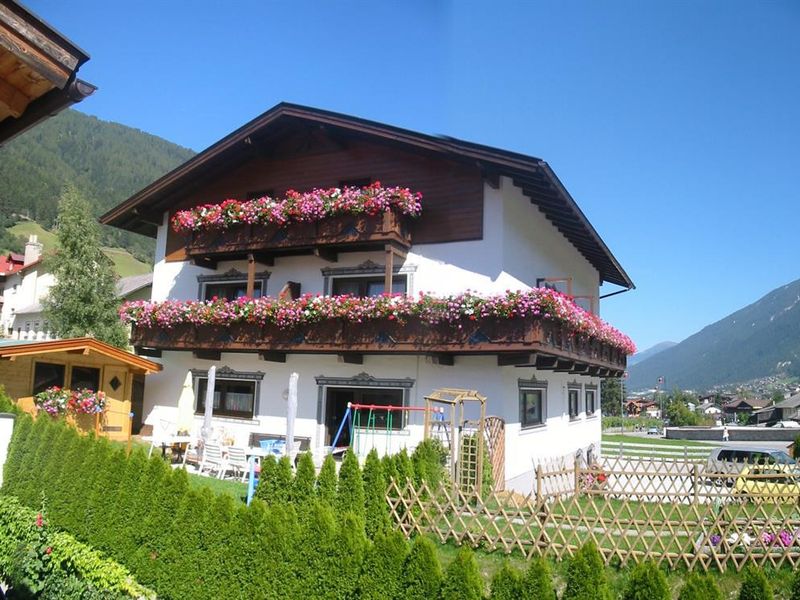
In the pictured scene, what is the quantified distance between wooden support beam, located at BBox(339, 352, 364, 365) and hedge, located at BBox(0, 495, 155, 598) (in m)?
9.45

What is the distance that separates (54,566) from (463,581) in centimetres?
658

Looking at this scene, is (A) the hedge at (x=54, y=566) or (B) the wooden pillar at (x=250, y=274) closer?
(A) the hedge at (x=54, y=566)

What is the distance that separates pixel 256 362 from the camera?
68.4ft

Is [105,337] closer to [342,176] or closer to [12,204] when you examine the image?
[342,176]

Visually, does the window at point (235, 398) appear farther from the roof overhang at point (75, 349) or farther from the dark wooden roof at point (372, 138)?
the dark wooden roof at point (372, 138)

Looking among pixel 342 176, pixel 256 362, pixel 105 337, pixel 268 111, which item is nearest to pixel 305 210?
pixel 342 176

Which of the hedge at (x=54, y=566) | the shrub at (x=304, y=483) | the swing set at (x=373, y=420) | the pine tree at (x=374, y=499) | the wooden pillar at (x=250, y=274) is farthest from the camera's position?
the wooden pillar at (x=250, y=274)

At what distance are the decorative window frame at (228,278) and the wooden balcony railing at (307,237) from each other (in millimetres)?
742

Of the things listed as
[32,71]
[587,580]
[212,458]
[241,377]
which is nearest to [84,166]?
[241,377]

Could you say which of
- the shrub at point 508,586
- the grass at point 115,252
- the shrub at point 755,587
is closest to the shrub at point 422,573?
the shrub at point 508,586

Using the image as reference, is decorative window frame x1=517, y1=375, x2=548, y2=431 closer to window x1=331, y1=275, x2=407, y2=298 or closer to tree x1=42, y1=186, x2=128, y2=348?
window x1=331, y1=275, x2=407, y2=298

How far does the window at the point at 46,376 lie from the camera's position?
19.5 meters

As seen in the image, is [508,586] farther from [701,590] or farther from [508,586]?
[701,590]

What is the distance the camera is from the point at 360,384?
746 inches
